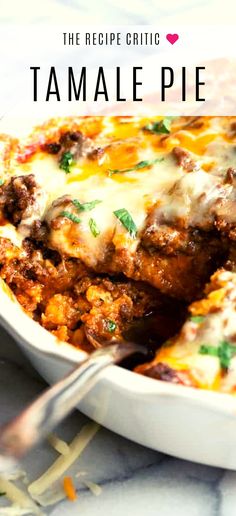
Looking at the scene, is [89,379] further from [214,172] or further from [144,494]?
[214,172]

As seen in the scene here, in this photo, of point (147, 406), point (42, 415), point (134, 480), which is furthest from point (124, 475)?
point (42, 415)

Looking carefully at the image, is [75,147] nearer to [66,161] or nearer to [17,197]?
[66,161]

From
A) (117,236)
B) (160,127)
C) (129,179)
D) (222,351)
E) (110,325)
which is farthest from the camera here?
(160,127)

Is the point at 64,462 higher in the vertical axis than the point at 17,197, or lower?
lower

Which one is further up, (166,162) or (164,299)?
(166,162)

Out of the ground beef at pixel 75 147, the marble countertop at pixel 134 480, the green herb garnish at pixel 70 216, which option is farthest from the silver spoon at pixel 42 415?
the ground beef at pixel 75 147

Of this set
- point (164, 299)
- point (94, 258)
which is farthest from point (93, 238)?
point (164, 299)
